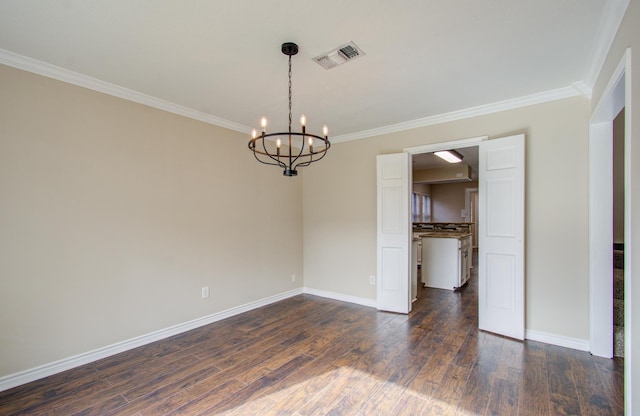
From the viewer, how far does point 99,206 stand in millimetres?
2742

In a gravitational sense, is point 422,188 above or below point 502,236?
above

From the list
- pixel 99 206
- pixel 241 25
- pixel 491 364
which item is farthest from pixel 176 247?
pixel 491 364

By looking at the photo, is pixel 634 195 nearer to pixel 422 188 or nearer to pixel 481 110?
pixel 481 110

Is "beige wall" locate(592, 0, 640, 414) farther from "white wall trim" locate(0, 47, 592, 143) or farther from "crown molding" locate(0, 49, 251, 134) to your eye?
"crown molding" locate(0, 49, 251, 134)

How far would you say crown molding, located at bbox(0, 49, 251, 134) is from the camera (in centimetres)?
230

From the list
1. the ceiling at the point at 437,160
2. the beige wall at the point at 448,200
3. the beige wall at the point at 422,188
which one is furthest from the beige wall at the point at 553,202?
the beige wall at the point at 448,200

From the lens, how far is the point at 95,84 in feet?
8.87

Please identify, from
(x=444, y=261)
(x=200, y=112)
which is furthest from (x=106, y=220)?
(x=444, y=261)

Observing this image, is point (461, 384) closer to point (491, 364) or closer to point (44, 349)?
point (491, 364)

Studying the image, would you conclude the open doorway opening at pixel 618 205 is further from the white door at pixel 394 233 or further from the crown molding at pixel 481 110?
the white door at pixel 394 233

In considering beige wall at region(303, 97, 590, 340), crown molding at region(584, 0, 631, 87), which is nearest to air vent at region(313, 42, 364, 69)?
crown molding at region(584, 0, 631, 87)

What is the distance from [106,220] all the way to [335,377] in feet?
8.26

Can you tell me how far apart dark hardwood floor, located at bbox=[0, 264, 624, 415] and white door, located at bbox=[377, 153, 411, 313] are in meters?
0.61

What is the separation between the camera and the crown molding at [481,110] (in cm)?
289
